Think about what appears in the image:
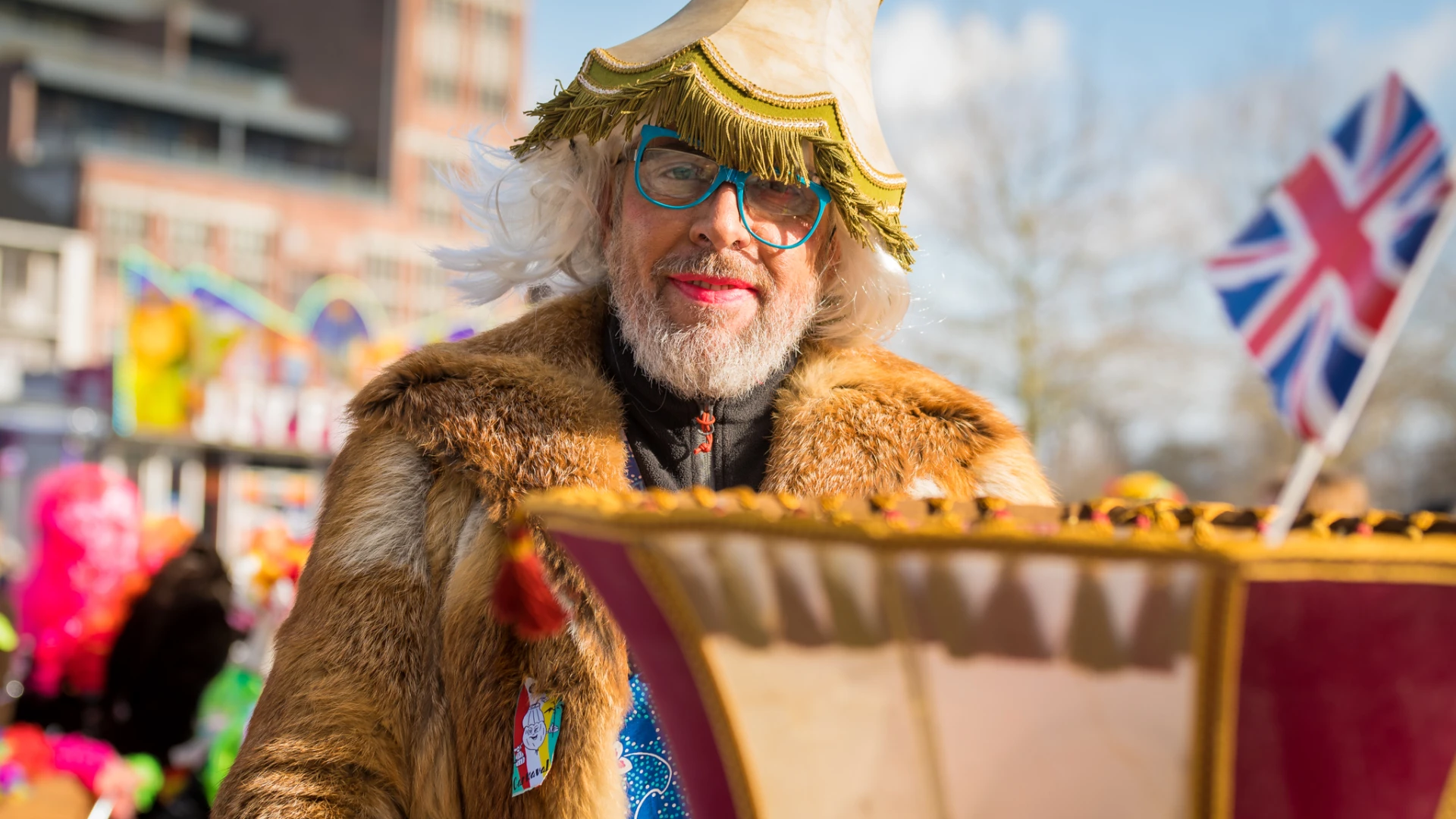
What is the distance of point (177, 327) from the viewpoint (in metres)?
16.0

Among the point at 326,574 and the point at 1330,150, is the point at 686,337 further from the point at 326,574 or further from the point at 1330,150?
the point at 1330,150

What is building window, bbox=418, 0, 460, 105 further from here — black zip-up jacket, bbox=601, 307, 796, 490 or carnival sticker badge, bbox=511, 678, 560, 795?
carnival sticker badge, bbox=511, 678, 560, 795

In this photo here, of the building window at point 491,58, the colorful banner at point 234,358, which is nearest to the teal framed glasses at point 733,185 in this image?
the colorful banner at point 234,358

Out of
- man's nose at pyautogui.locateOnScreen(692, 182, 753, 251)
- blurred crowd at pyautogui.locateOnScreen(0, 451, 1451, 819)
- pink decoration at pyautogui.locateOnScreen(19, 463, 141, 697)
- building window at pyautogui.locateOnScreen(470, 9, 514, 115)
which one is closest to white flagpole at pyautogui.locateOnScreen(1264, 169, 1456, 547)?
man's nose at pyautogui.locateOnScreen(692, 182, 753, 251)

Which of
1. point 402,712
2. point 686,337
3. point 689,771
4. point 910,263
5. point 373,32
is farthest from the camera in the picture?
point 373,32

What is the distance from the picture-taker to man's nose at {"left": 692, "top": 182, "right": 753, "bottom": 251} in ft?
6.62

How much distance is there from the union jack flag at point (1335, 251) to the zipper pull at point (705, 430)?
1.33 m

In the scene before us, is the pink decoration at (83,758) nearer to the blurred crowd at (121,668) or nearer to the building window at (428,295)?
the blurred crowd at (121,668)

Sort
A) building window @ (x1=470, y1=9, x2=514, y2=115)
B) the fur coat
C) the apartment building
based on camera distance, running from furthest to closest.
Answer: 1. building window @ (x1=470, y1=9, x2=514, y2=115)
2. the apartment building
3. the fur coat

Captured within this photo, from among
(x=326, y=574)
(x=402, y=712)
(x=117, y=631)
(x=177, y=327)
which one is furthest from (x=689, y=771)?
(x=177, y=327)

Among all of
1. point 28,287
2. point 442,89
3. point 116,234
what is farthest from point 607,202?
point 442,89

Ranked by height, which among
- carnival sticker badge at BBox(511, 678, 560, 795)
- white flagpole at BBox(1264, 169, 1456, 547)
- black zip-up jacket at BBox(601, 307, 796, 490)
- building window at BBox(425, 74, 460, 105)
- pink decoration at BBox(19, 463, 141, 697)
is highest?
building window at BBox(425, 74, 460, 105)

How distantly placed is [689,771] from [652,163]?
124 cm

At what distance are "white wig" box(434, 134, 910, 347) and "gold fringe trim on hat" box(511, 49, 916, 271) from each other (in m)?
0.14
